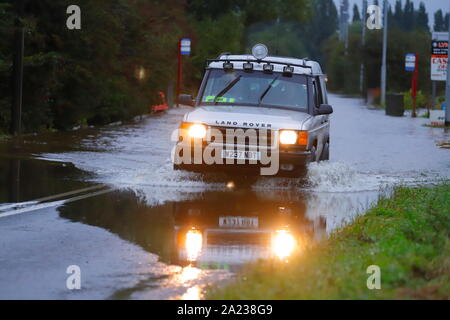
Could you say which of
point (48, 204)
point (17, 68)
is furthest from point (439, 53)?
point (48, 204)

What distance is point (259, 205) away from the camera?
43.0 ft

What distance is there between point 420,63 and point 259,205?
57.6 meters

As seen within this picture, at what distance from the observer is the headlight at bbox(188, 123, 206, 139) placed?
1475cm

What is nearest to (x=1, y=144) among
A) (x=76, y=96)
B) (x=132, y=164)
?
(x=132, y=164)

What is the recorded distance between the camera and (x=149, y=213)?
11961 millimetres

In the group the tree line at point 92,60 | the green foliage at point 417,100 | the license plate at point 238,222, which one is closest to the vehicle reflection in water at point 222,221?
the license plate at point 238,222

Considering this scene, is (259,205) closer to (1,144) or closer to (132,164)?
(132,164)

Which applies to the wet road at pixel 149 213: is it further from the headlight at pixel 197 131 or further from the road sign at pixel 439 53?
the road sign at pixel 439 53

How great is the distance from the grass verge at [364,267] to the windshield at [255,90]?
17.1 feet

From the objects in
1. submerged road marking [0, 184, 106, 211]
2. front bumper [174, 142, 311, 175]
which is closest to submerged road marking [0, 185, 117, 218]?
submerged road marking [0, 184, 106, 211]

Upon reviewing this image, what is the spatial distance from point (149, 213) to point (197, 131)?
3.05 metres

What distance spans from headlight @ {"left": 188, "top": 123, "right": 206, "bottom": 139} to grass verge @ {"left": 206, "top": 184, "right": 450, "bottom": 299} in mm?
4234

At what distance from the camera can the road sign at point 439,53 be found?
36.8 m

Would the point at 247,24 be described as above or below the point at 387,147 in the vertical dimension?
above
